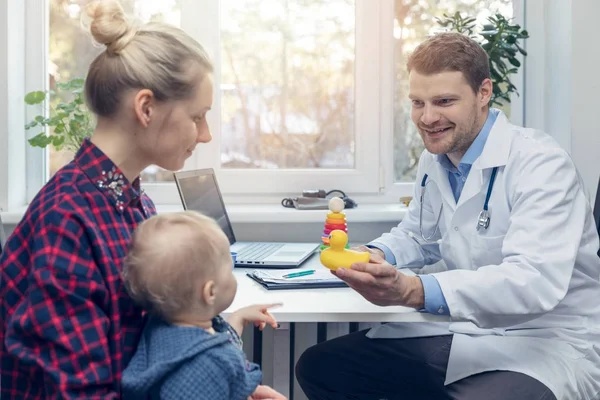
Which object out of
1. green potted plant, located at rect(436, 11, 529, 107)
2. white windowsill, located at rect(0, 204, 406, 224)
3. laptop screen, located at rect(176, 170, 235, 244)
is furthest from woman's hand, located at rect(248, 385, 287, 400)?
green potted plant, located at rect(436, 11, 529, 107)

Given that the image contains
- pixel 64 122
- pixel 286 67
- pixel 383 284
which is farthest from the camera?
pixel 286 67

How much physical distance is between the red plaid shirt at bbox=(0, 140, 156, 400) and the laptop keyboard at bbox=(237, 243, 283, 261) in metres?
0.90

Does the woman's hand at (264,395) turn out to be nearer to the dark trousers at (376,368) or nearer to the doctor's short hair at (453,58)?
the dark trousers at (376,368)

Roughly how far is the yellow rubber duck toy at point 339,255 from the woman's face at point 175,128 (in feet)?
1.31

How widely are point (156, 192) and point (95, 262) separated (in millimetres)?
1630

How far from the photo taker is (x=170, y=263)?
3.32 ft

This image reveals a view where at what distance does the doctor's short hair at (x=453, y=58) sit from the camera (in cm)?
170

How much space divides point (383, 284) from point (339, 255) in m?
0.11

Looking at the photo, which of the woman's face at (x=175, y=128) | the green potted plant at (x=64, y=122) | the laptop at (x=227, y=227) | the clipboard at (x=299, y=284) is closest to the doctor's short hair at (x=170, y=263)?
the woman's face at (x=175, y=128)

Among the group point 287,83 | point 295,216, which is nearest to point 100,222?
point 295,216

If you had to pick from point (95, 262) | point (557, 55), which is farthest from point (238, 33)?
point (95, 262)

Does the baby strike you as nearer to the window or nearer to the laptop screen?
the laptop screen

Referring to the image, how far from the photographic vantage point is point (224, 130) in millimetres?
2582

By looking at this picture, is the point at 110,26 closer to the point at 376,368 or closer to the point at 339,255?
the point at 339,255
